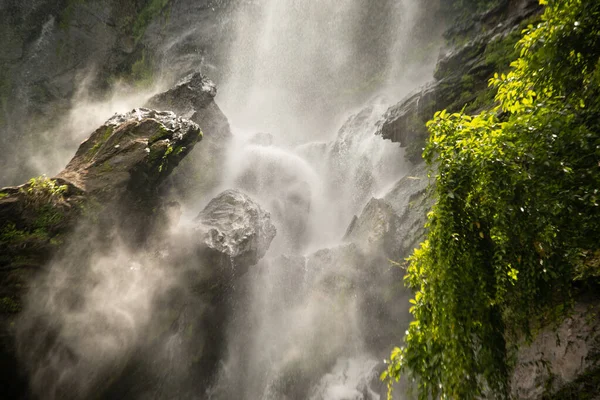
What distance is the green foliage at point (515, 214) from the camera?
2938 millimetres

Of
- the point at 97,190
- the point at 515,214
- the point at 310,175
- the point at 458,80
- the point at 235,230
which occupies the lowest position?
the point at 515,214

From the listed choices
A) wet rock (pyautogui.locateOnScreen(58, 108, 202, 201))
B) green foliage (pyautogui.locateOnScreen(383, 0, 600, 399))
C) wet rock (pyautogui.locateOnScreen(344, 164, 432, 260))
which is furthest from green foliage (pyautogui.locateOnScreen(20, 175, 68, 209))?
wet rock (pyautogui.locateOnScreen(344, 164, 432, 260))

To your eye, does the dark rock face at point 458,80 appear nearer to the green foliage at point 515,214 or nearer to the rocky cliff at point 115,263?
the rocky cliff at point 115,263

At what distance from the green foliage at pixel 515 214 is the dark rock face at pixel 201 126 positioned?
14766 millimetres

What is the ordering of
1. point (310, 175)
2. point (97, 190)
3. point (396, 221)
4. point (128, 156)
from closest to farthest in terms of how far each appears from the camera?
point (97, 190)
point (128, 156)
point (396, 221)
point (310, 175)

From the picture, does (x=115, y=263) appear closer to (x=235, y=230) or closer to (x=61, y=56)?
(x=235, y=230)

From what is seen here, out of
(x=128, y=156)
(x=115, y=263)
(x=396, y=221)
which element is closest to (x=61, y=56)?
(x=128, y=156)

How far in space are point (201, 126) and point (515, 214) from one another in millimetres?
17917

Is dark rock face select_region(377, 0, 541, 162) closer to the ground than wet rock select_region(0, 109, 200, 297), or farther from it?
farther from it

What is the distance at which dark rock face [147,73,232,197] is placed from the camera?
16.0 metres

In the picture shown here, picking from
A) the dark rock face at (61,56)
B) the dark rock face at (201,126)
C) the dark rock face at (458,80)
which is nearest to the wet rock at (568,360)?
the dark rock face at (458,80)

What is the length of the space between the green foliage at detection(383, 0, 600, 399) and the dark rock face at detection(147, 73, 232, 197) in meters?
14.8

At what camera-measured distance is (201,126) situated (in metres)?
18.2

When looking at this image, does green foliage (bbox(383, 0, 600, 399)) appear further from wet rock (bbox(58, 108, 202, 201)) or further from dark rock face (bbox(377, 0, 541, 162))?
dark rock face (bbox(377, 0, 541, 162))
